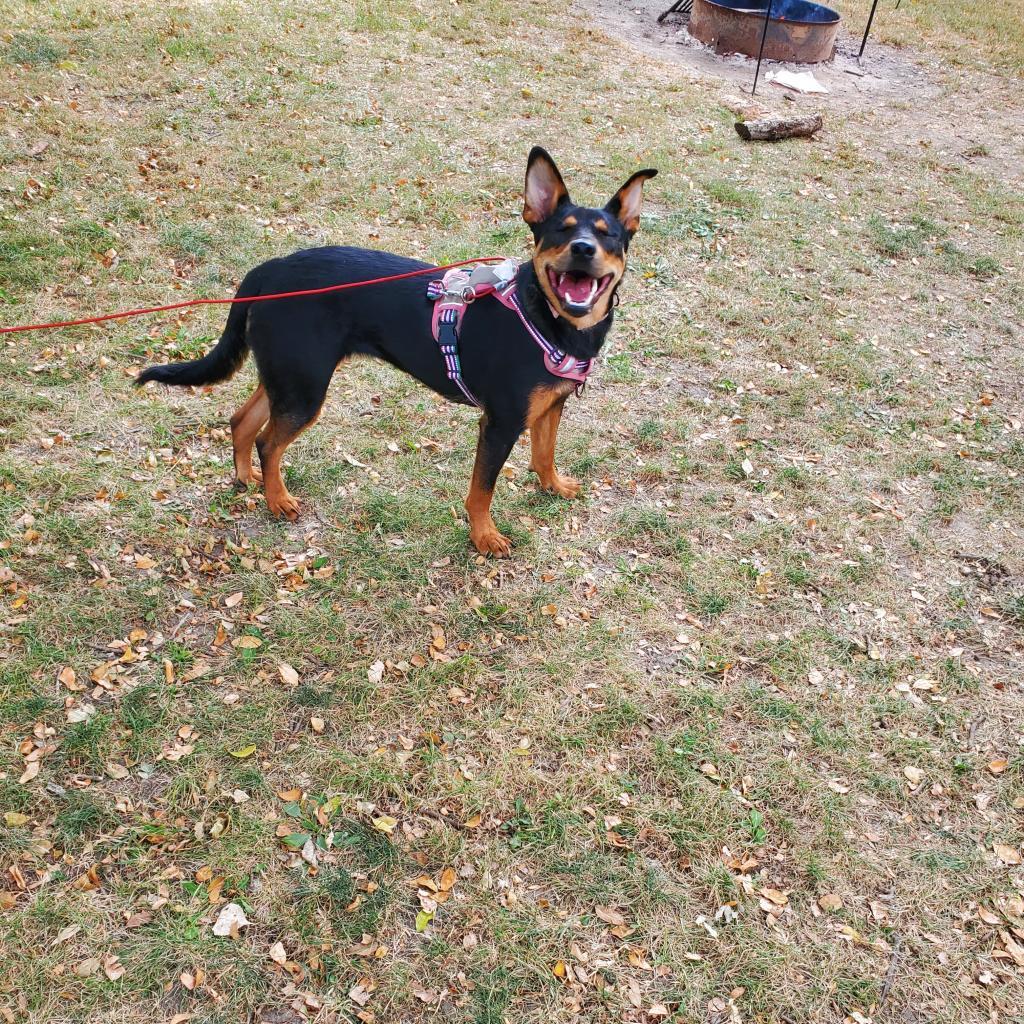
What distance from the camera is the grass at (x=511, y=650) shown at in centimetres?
322

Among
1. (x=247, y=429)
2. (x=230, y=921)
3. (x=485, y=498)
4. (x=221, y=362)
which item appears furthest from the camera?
(x=247, y=429)

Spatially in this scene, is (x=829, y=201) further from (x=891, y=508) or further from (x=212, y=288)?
(x=212, y=288)

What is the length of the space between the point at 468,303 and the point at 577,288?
64 cm

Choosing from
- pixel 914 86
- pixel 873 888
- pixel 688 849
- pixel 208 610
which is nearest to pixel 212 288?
pixel 208 610

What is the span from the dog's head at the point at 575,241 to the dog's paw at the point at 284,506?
88.9 inches

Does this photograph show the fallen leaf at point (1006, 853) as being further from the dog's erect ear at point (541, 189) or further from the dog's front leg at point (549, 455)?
the dog's erect ear at point (541, 189)

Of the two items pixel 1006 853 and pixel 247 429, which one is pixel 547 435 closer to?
pixel 247 429

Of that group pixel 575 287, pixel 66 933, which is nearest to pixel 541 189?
pixel 575 287

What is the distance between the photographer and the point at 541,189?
3969 mm

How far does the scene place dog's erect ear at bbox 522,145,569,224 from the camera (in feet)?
12.7

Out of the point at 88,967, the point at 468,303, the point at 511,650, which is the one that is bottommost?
the point at 88,967

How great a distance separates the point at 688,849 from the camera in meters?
3.61

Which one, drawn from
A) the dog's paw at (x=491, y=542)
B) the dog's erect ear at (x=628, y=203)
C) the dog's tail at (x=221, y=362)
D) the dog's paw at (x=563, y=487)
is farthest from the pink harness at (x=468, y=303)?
the dog's paw at (x=563, y=487)

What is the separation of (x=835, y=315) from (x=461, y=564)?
5.27 metres
